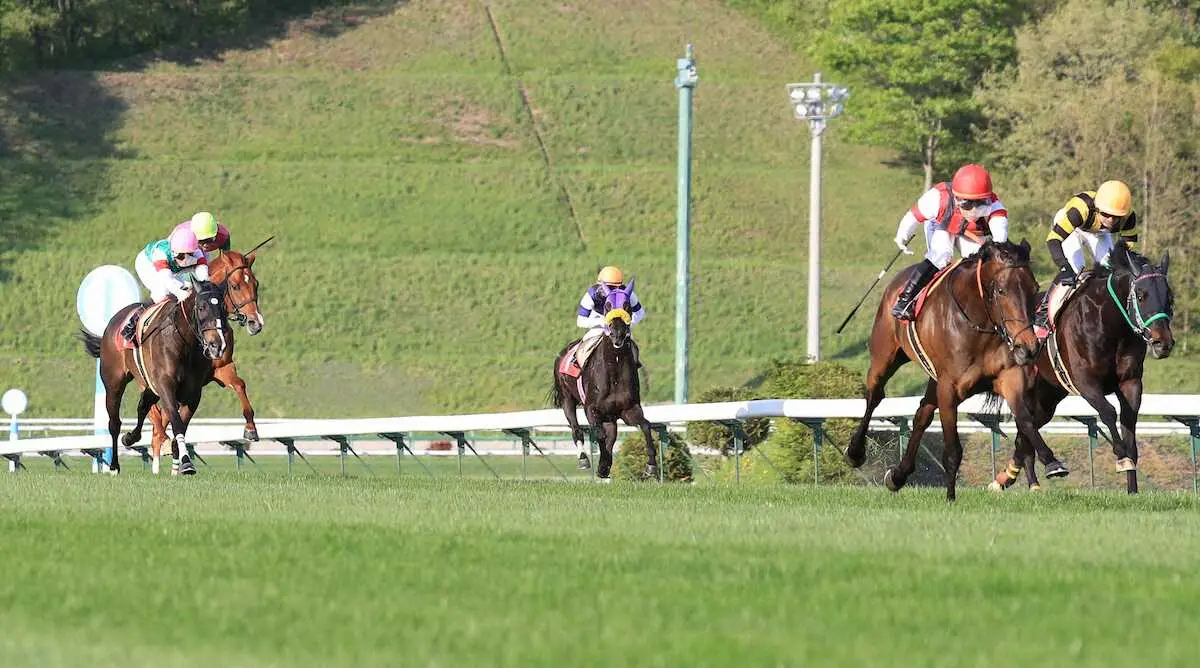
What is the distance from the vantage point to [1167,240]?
52.8m

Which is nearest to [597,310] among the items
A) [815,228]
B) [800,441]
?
[800,441]

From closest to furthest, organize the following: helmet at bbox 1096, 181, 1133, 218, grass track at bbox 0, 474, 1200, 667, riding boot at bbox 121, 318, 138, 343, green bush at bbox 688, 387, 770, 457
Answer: grass track at bbox 0, 474, 1200, 667 → helmet at bbox 1096, 181, 1133, 218 → riding boot at bbox 121, 318, 138, 343 → green bush at bbox 688, 387, 770, 457

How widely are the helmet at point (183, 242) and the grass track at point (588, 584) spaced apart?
19.0ft

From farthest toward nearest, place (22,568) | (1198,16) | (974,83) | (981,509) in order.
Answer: (1198,16) → (974,83) → (981,509) → (22,568)

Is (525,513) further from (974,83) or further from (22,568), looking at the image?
(974,83)

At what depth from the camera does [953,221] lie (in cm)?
1534

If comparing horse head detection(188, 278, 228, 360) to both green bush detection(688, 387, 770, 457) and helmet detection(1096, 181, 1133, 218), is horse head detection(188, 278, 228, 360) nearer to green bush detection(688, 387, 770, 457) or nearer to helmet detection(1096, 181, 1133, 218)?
green bush detection(688, 387, 770, 457)

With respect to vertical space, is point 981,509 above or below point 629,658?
below

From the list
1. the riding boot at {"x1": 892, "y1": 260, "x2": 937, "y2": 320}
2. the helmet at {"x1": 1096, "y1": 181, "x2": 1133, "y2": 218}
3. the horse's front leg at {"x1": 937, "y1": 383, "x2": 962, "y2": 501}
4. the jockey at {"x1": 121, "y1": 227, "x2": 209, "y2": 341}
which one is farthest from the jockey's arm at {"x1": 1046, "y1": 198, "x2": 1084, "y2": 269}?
the jockey at {"x1": 121, "y1": 227, "x2": 209, "y2": 341}

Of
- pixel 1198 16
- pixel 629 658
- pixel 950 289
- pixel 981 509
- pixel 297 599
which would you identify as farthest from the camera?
pixel 1198 16

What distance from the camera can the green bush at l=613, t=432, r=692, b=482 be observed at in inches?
873

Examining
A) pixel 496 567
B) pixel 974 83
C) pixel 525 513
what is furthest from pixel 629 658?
pixel 974 83

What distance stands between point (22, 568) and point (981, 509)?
615 centimetres

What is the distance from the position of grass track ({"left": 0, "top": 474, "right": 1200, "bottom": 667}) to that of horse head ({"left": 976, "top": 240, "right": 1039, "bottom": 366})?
1364mm
